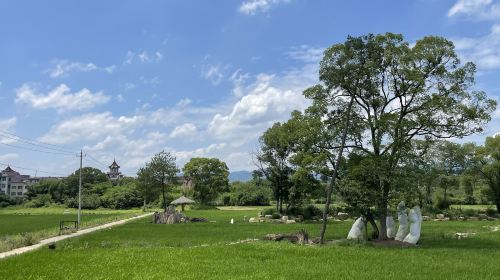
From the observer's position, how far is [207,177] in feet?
346

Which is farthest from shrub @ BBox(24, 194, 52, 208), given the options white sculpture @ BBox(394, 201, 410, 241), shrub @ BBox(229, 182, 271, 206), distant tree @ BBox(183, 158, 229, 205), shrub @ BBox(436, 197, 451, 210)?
white sculpture @ BBox(394, 201, 410, 241)

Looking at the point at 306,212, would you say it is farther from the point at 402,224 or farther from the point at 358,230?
the point at 402,224

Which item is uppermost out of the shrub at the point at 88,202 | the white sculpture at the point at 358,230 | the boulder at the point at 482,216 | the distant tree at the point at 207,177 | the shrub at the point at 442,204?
the distant tree at the point at 207,177

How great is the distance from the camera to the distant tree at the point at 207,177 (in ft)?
342

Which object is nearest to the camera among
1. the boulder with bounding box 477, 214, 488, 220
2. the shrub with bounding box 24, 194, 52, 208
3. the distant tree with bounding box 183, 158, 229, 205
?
the boulder with bounding box 477, 214, 488, 220

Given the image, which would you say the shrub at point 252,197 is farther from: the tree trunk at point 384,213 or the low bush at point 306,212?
the tree trunk at point 384,213

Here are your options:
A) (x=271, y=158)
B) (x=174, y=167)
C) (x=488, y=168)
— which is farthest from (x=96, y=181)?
(x=488, y=168)

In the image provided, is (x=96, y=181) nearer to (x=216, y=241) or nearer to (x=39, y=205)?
(x=39, y=205)

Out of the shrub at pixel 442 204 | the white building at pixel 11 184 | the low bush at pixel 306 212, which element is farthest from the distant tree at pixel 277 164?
the white building at pixel 11 184

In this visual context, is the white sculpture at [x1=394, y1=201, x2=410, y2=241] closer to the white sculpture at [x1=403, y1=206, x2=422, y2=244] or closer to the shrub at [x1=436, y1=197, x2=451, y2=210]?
Result: the white sculpture at [x1=403, y1=206, x2=422, y2=244]

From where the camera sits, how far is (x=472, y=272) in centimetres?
1611

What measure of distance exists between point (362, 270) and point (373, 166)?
1049cm

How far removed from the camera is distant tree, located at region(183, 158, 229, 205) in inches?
4109

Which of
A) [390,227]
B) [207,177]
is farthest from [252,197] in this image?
[390,227]
